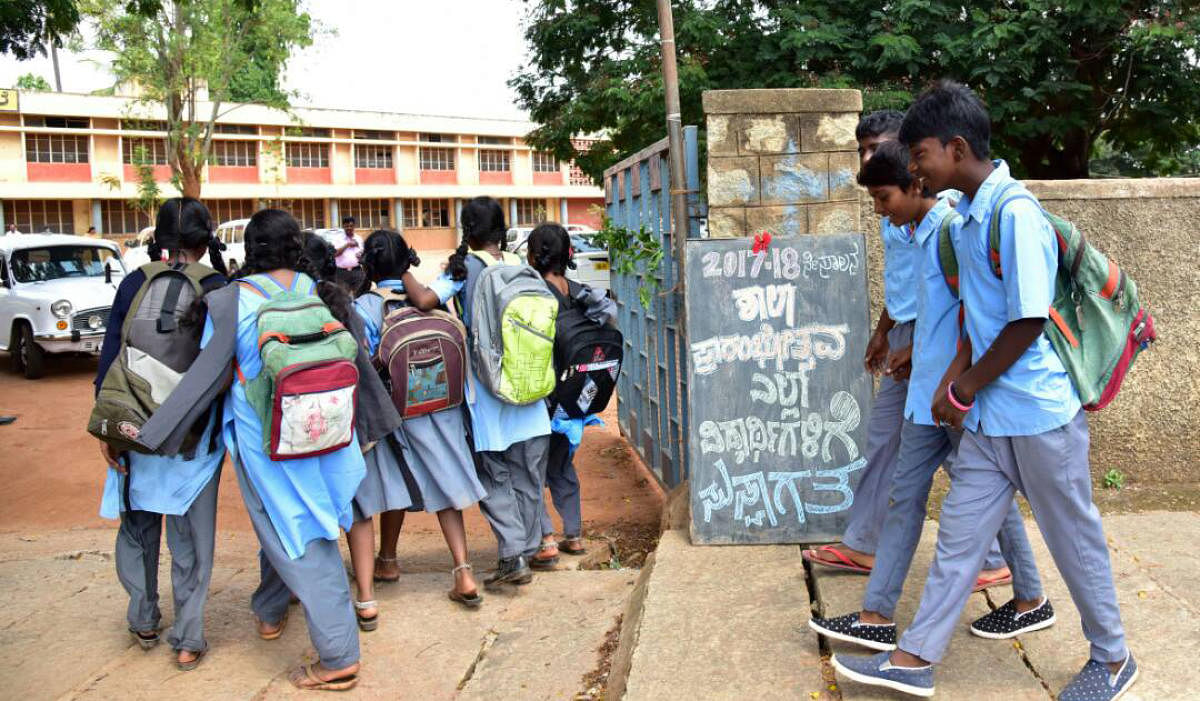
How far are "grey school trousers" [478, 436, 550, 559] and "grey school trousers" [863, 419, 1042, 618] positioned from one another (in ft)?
6.46

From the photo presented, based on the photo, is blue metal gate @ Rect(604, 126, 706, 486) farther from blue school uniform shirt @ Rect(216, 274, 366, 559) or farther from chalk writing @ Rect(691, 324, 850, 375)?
blue school uniform shirt @ Rect(216, 274, 366, 559)

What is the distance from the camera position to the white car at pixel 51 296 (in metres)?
13.0

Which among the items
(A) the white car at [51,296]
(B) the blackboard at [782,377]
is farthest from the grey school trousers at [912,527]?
(A) the white car at [51,296]

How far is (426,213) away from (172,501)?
1861 inches

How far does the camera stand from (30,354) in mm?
13023

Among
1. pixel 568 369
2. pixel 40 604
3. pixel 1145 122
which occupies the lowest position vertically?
pixel 40 604

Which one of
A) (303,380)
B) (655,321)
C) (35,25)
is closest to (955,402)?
(303,380)

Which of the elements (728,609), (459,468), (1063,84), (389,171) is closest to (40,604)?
(459,468)

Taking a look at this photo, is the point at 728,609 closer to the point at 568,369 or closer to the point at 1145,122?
the point at 568,369

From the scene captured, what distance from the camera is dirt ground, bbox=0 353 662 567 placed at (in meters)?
6.59

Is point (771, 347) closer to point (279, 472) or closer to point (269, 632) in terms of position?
point (279, 472)

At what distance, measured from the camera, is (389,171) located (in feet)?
158

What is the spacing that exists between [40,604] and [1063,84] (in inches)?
469

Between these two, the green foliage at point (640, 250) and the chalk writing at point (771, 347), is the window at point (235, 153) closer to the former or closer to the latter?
the green foliage at point (640, 250)
